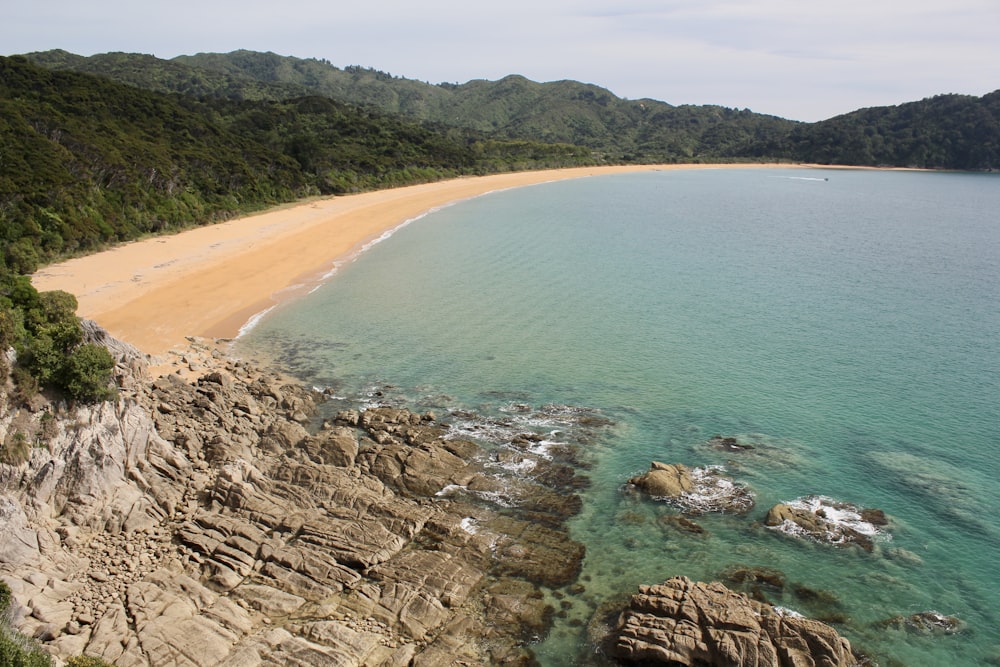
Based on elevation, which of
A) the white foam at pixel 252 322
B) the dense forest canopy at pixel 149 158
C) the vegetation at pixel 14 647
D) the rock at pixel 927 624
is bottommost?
the rock at pixel 927 624

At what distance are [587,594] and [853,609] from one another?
5689 millimetres

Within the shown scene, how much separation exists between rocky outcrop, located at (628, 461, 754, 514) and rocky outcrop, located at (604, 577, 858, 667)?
462cm

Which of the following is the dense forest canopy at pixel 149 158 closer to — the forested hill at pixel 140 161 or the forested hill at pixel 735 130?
the forested hill at pixel 140 161

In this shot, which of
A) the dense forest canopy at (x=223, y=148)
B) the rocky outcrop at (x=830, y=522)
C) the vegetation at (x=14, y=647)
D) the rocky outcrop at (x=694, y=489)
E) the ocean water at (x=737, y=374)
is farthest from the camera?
the dense forest canopy at (x=223, y=148)

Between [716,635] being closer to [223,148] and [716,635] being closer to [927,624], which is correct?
[927,624]

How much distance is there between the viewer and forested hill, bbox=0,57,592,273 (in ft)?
129

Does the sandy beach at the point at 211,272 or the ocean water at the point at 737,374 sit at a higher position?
the sandy beach at the point at 211,272

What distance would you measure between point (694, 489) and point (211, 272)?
107 feet

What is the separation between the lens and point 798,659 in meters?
12.8

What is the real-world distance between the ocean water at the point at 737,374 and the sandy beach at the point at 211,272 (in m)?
2.28

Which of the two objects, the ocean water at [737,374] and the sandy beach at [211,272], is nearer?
the ocean water at [737,374]

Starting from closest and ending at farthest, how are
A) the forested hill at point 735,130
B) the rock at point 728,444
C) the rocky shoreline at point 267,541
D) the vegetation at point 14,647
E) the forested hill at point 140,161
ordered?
the vegetation at point 14,647
the rocky shoreline at point 267,541
the rock at point 728,444
the forested hill at point 140,161
the forested hill at point 735,130

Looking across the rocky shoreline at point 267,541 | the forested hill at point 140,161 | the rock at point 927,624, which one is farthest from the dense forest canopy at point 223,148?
the rock at point 927,624

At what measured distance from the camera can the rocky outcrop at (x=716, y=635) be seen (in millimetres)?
12852
